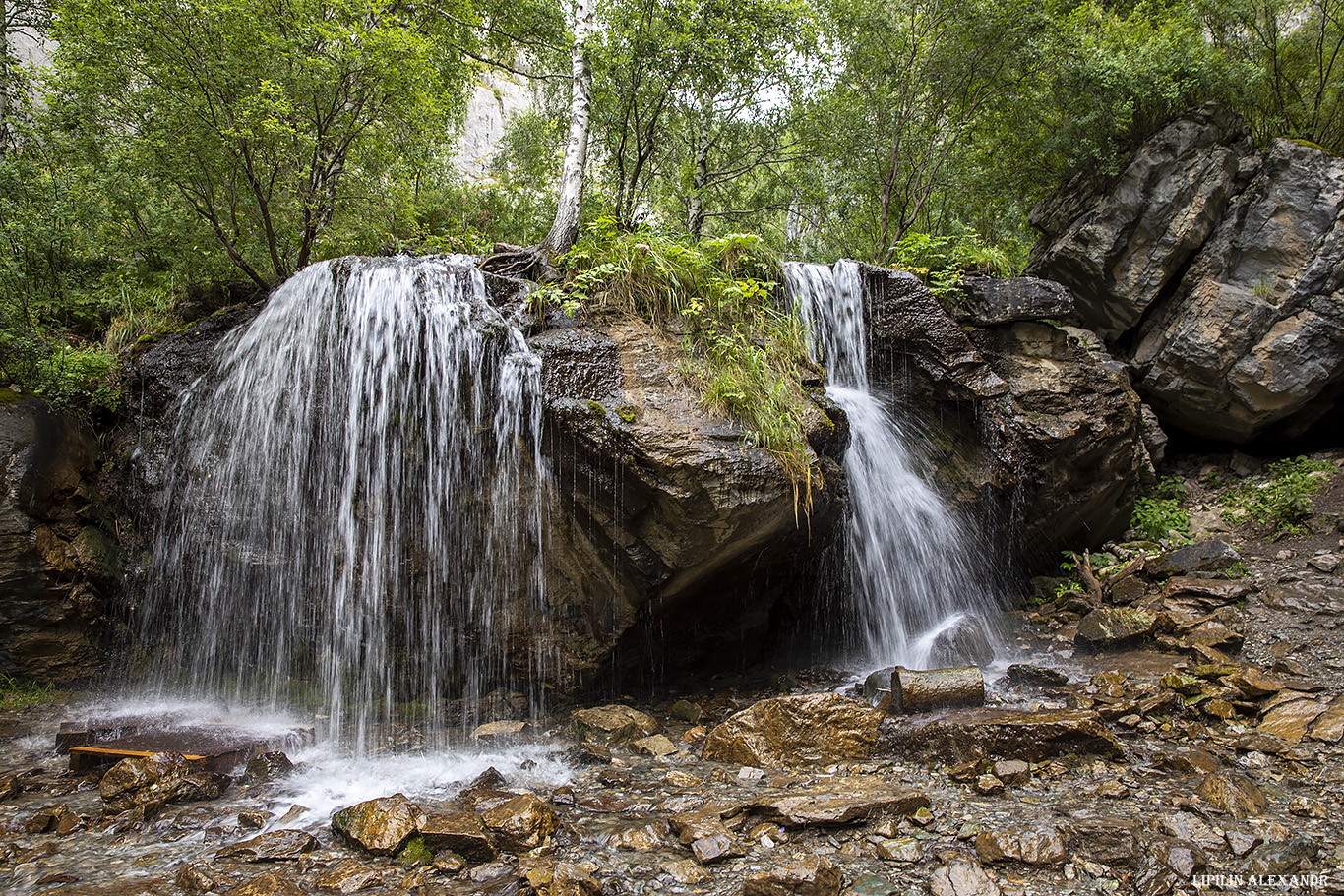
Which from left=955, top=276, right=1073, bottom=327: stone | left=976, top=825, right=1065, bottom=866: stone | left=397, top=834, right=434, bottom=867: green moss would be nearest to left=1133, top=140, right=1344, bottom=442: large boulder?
left=955, top=276, right=1073, bottom=327: stone

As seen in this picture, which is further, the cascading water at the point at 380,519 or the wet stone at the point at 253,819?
the cascading water at the point at 380,519

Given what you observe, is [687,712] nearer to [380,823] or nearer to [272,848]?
[380,823]

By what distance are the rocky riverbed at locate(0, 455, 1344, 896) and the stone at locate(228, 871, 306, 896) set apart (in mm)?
19

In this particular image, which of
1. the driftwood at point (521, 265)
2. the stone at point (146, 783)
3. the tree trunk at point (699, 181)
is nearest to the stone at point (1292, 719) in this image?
the driftwood at point (521, 265)

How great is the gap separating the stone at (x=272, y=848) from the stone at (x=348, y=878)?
30 cm

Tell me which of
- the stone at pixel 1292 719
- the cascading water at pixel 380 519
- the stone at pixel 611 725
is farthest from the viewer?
the cascading water at pixel 380 519

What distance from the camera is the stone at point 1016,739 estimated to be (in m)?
4.48

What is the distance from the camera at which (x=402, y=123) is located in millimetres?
9477

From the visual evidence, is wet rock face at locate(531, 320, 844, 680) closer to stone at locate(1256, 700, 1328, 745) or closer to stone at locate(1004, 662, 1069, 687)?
stone at locate(1004, 662, 1069, 687)

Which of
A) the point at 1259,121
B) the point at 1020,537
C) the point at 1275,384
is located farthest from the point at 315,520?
the point at 1259,121

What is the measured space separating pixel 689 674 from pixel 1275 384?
1010 centimetres

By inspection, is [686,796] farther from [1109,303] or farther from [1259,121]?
[1259,121]

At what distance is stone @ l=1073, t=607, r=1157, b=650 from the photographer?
6.93 meters

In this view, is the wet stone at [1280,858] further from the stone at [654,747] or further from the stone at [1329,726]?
the stone at [654,747]
